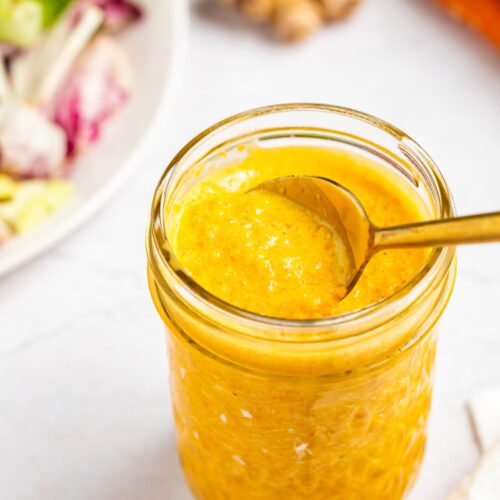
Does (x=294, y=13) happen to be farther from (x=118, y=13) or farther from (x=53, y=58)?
(x=53, y=58)

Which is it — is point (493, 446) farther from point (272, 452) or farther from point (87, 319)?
point (87, 319)

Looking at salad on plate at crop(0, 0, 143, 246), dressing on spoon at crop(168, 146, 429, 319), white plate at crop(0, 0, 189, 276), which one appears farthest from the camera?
salad on plate at crop(0, 0, 143, 246)

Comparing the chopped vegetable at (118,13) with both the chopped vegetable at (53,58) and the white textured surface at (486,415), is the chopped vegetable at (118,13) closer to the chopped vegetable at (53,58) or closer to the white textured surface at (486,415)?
the chopped vegetable at (53,58)

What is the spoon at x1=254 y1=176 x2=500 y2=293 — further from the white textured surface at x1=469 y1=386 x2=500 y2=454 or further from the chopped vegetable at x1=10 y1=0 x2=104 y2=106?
the chopped vegetable at x1=10 y1=0 x2=104 y2=106

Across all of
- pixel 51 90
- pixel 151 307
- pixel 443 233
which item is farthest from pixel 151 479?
pixel 51 90

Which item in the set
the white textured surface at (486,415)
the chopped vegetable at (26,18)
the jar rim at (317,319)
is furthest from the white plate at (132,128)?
the white textured surface at (486,415)

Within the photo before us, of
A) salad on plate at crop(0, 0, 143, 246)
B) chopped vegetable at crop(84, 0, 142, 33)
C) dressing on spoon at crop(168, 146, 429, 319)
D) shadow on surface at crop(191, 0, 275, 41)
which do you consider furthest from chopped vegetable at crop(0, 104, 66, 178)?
dressing on spoon at crop(168, 146, 429, 319)
